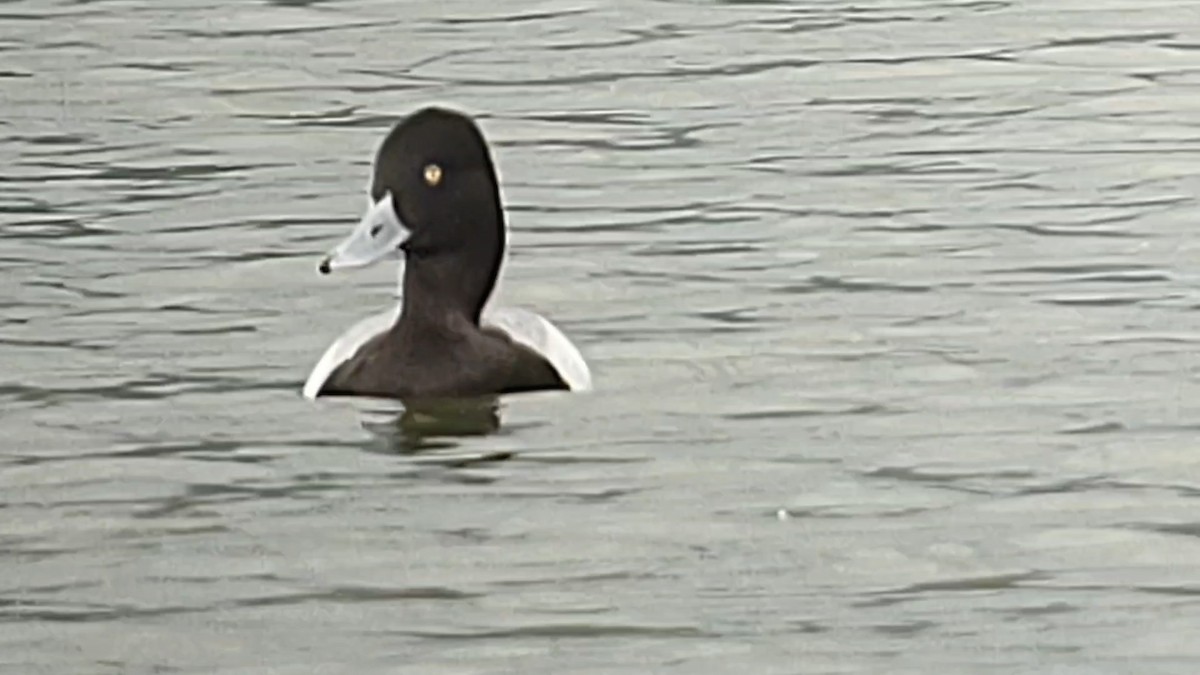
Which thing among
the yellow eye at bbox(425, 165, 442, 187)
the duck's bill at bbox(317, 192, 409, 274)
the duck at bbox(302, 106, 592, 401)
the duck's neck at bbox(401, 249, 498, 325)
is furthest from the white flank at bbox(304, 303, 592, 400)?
the yellow eye at bbox(425, 165, 442, 187)

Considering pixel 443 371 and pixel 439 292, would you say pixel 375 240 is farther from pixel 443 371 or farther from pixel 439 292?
pixel 443 371

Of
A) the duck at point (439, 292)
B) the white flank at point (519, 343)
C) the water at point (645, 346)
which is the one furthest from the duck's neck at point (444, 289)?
the water at point (645, 346)

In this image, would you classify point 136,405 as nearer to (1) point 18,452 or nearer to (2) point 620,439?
(1) point 18,452

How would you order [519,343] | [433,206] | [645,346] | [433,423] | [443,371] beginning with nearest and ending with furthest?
1. [433,423]
2. [443,371]
3. [519,343]
4. [433,206]
5. [645,346]

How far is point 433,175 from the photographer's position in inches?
484

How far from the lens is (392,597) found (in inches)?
377

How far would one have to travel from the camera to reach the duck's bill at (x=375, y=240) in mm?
12289

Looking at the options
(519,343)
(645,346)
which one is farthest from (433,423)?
(645,346)

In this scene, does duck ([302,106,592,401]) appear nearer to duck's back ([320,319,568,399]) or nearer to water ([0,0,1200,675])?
duck's back ([320,319,568,399])

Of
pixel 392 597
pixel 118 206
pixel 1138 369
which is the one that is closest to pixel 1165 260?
pixel 1138 369

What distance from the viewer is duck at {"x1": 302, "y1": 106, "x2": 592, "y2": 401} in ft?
39.7

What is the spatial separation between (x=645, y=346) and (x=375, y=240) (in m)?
0.90

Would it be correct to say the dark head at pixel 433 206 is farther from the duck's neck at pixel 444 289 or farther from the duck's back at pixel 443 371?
the duck's back at pixel 443 371

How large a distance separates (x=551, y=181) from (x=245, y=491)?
4984mm
